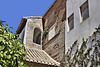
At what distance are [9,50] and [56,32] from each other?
6559mm

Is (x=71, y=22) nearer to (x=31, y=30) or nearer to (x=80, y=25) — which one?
(x=80, y=25)

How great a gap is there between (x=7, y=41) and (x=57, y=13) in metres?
7.18

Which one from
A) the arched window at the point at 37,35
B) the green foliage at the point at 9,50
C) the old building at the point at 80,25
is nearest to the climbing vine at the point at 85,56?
the old building at the point at 80,25

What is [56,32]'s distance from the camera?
10422 mm

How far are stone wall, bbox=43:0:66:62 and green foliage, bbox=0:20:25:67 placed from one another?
4.99 metres

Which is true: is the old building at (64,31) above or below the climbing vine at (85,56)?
above

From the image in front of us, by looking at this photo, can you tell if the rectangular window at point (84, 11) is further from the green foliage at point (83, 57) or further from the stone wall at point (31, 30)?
the stone wall at point (31, 30)

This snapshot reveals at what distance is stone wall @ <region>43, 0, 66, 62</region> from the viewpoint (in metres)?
9.49

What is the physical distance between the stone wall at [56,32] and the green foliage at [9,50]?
499 cm

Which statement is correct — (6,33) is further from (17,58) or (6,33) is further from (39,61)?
(39,61)

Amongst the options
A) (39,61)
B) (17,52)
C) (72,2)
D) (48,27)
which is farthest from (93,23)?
(48,27)

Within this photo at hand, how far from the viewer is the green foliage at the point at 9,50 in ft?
12.9

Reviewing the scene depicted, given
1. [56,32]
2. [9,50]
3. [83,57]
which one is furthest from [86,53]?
[9,50]

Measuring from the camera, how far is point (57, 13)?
10969mm
